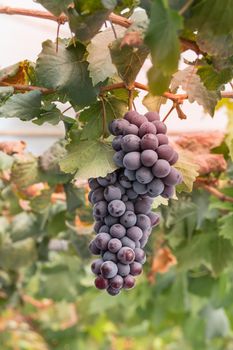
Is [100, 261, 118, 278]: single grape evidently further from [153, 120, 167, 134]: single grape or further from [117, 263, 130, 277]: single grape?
[153, 120, 167, 134]: single grape

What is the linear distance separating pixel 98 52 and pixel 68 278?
240cm

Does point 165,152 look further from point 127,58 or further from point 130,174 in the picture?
point 127,58

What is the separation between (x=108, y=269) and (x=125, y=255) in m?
0.03

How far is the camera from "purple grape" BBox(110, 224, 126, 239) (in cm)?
92

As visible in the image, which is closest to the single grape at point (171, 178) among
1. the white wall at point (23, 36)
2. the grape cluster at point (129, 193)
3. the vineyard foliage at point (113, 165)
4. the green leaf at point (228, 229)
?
the grape cluster at point (129, 193)

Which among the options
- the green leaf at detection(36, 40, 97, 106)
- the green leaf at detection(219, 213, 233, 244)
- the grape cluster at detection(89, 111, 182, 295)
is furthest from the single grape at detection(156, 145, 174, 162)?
the green leaf at detection(219, 213, 233, 244)

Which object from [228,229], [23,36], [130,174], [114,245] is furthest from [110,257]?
[23,36]

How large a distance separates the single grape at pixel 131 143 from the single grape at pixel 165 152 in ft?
0.10

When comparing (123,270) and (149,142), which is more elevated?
(149,142)

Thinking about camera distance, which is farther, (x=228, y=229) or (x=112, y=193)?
(x=228, y=229)

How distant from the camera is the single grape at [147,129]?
90 centimetres

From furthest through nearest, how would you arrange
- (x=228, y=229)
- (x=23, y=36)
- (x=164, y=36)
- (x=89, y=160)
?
(x=23, y=36) → (x=228, y=229) → (x=89, y=160) → (x=164, y=36)

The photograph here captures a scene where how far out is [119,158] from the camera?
93cm

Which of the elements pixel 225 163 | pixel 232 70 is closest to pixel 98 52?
pixel 232 70
